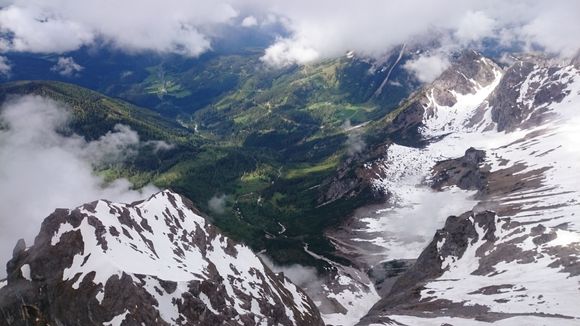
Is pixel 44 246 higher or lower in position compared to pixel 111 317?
higher

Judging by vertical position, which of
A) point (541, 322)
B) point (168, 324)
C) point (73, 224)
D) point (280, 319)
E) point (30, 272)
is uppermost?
point (73, 224)

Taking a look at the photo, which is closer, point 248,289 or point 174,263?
point 174,263

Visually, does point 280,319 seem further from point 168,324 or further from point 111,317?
point 111,317

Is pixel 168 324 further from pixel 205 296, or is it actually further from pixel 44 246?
pixel 44 246

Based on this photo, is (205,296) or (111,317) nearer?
(111,317)

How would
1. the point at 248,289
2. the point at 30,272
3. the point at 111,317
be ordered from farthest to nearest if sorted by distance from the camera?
the point at 248,289 → the point at 30,272 → the point at 111,317

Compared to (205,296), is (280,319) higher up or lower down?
lower down

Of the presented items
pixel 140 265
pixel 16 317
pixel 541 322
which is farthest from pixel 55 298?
pixel 541 322

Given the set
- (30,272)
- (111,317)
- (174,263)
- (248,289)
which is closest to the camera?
(111,317)

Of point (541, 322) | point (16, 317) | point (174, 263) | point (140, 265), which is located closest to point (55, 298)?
point (16, 317)
